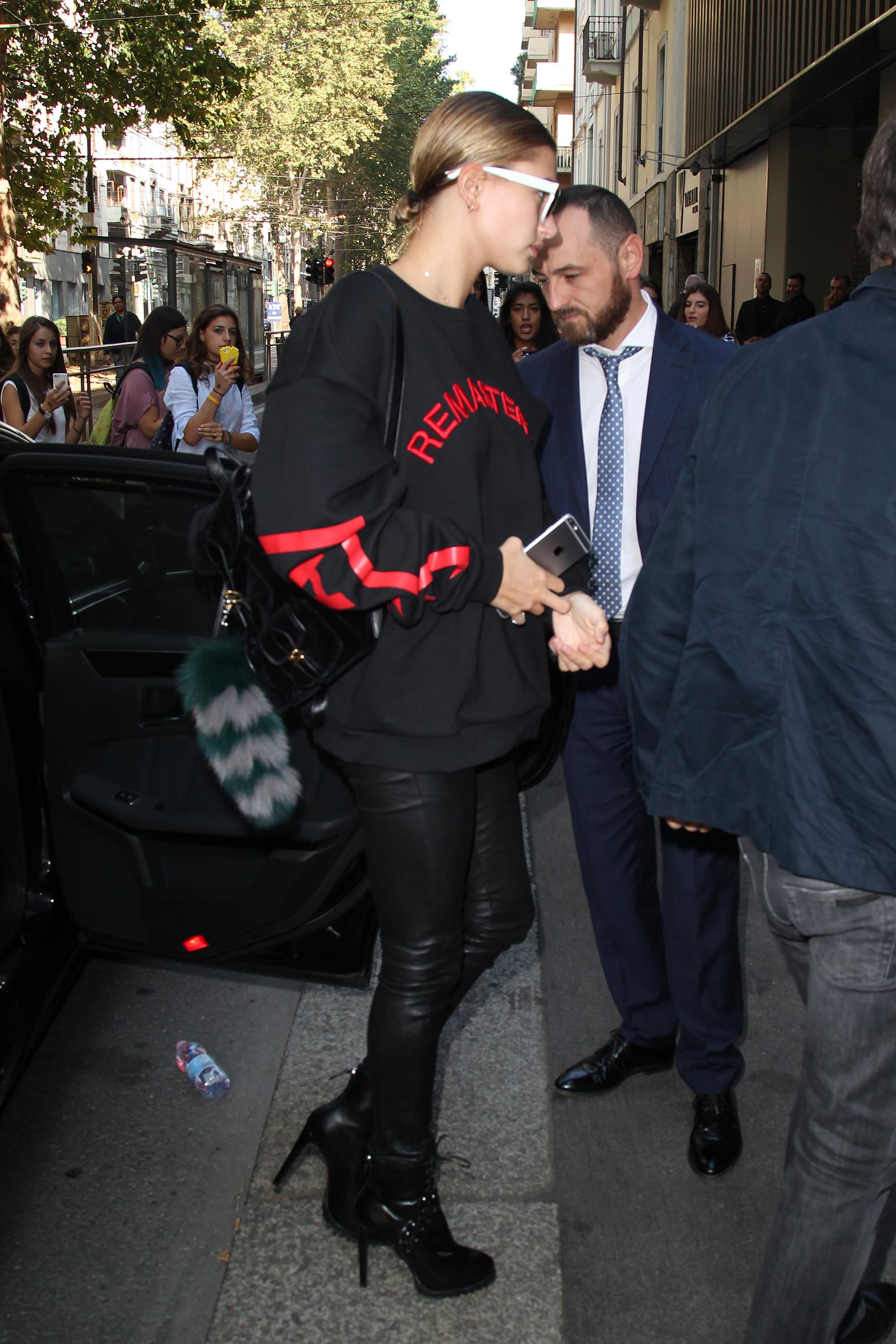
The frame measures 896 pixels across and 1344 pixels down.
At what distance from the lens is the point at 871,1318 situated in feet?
7.23

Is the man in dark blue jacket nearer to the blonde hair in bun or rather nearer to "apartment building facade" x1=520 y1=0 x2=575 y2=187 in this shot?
the blonde hair in bun

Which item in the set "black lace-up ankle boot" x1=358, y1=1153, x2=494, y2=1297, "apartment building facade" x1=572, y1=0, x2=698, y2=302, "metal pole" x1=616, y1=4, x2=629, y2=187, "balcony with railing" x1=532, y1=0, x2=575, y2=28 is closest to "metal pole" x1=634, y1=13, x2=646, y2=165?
"apartment building facade" x1=572, y1=0, x2=698, y2=302

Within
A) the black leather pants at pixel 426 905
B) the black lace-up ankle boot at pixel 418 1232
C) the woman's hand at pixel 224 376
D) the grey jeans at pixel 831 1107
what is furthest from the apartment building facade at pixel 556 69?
the grey jeans at pixel 831 1107

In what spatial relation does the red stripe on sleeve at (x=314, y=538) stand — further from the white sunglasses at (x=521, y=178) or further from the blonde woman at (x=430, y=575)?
the white sunglasses at (x=521, y=178)

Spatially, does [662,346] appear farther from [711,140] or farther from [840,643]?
[711,140]

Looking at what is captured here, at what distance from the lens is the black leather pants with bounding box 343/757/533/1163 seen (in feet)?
6.83

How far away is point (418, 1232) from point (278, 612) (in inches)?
46.6

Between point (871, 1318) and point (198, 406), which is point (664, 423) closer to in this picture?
point (871, 1318)

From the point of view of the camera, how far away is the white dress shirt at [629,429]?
9.31 feet

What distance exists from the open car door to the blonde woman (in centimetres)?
41

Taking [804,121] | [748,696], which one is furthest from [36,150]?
[748,696]

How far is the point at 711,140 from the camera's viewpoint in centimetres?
1847

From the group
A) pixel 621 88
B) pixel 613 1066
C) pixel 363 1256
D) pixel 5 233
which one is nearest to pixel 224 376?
pixel 613 1066

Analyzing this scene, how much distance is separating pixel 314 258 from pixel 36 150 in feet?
92.0
